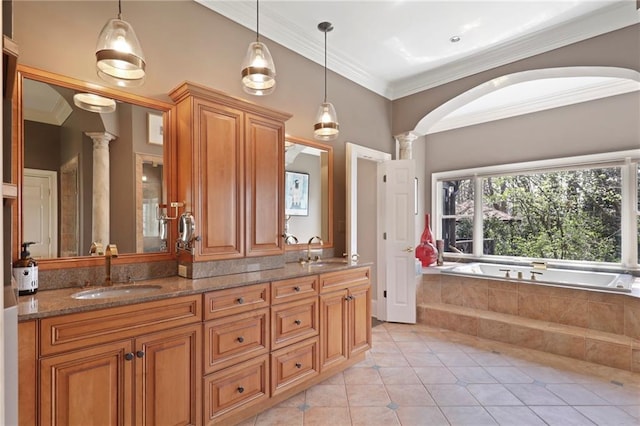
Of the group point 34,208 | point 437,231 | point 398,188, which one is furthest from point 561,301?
point 34,208

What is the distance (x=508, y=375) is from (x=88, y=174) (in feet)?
11.3

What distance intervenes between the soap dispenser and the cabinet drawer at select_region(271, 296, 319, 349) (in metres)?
1.29

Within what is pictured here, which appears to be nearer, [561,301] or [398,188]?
[561,301]

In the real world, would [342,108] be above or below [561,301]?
above

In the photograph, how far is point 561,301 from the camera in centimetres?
333

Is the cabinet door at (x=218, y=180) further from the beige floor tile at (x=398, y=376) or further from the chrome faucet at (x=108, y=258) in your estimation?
the beige floor tile at (x=398, y=376)

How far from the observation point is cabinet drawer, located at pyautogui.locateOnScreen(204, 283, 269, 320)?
6.24ft

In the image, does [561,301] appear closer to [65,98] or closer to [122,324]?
[122,324]

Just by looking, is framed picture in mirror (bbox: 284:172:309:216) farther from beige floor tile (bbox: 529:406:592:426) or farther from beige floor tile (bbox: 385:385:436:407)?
beige floor tile (bbox: 529:406:592:426)

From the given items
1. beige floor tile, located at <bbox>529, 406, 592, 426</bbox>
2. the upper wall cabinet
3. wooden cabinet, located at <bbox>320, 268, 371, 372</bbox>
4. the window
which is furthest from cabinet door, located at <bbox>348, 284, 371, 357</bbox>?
the window

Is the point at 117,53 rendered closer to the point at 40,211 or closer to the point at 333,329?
the point at 40,211

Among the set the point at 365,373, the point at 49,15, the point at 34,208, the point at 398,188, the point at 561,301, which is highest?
the point at 49,15

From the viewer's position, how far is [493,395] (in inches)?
95.9

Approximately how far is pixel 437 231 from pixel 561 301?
2382 mm
